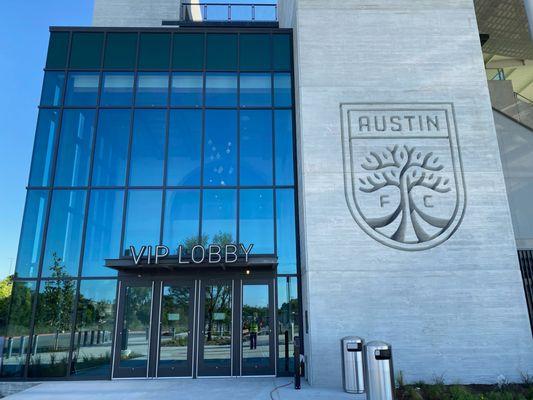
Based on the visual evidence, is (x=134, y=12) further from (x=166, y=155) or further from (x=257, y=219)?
(x=257, y=219)

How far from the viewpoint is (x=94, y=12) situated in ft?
53.7

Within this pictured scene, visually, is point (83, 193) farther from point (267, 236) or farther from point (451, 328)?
point (451, 328)

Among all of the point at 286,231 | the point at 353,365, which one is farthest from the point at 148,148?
the point at 353,365

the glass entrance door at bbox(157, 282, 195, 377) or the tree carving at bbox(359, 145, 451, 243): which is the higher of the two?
the tree carving at bbox(359, 145, 451, 243)

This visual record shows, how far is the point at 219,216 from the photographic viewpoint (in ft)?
37.1

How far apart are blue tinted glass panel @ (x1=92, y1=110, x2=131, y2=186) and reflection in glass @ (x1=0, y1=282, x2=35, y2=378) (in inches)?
136

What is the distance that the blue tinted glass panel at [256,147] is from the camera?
1167cm

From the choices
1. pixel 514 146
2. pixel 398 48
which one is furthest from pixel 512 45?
pixel 398 48

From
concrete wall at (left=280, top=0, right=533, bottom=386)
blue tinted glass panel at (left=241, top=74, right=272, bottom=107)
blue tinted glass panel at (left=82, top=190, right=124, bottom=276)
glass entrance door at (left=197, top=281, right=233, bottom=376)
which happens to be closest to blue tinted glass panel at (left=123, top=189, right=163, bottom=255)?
blue tinted glass panel at (left=82, top=190, right=124, bottom=276)

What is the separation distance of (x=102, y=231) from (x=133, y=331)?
9.47ft

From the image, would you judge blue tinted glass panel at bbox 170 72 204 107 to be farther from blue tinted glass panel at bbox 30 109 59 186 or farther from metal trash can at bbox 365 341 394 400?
metal trash can at bbox 365 341 394 400

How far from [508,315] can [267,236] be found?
628cm

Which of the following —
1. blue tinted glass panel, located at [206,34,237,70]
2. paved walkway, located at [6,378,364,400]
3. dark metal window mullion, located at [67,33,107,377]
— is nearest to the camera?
paved walkway, located at [6,378,364,400]

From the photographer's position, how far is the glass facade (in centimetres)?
1052
